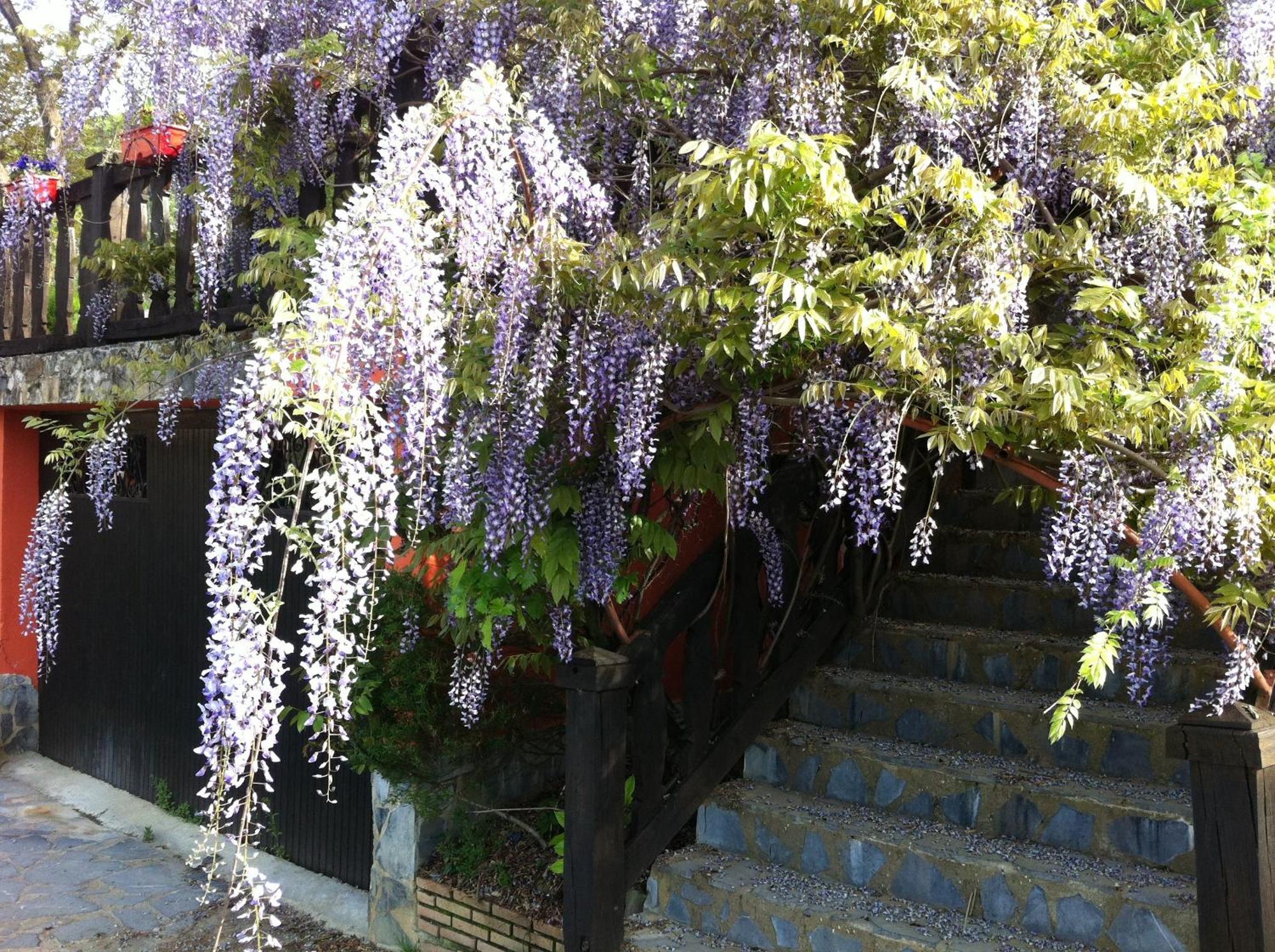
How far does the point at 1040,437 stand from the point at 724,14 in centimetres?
156

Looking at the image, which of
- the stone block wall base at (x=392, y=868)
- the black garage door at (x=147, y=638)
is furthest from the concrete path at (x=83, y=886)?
the stone block wall base at (x=392, y=868)

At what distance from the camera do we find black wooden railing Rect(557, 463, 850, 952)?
11.4 feet

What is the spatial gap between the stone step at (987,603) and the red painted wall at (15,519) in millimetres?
5609

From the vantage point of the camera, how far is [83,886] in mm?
5082

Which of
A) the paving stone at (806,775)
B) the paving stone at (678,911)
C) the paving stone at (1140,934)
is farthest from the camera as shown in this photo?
the paving stone at (806,775)

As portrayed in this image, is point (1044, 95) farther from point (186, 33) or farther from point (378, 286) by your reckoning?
point (186, 33)

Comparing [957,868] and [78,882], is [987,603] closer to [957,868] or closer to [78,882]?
[957,868]

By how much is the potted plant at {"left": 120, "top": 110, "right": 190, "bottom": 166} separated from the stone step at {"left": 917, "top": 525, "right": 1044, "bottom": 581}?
12.8ft

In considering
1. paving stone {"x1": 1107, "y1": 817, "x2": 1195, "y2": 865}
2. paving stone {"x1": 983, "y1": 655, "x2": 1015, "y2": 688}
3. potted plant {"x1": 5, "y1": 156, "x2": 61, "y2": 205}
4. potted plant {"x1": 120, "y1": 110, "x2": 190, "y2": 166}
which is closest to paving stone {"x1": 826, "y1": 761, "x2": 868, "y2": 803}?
paving stone {"x1": 983, "y1": 655, "x2": 1015, "y2": 688}

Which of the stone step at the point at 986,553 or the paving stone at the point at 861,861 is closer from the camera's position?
the paving stone at the point at 861,861

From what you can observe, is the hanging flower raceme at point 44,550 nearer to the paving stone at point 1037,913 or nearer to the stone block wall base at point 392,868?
the stone block wall base at point 392,868

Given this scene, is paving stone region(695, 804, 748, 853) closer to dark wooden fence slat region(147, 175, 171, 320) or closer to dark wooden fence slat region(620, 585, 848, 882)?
dark wooden fence slat region(620, 585, 848, 882)

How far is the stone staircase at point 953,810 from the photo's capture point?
10.4ft

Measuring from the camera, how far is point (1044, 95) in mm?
3188
